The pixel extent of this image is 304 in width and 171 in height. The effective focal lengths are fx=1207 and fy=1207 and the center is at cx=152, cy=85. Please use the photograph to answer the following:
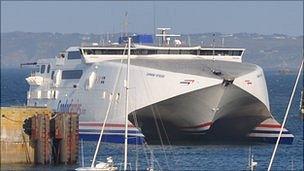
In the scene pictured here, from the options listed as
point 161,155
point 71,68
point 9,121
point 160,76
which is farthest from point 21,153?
point 71,68

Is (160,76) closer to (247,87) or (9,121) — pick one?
(247,87)

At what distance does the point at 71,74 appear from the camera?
83.3 m

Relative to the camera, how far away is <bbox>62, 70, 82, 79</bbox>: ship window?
270 ft

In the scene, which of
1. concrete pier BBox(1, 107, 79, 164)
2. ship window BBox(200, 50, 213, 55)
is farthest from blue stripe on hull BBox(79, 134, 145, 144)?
concrete pier BBox(1, 107, 79, 164)

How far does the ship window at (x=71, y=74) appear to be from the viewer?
82188 mm

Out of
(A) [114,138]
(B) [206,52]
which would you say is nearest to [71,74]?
(B) [206,52]

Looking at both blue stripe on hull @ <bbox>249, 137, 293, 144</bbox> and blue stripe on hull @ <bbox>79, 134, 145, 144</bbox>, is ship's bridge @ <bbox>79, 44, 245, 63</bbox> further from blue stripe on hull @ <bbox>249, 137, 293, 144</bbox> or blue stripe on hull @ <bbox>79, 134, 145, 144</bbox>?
blue stripe on hull @ <bbox>249, 137, 293, 144</bbox>

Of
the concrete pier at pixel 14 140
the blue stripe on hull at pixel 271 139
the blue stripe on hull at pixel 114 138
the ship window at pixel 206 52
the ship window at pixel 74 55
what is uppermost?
the ship window at pixel 206 52

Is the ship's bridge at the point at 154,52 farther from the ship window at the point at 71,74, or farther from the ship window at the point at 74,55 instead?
the ship window at the point at 74,55

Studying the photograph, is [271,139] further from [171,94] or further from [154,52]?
[154,52]

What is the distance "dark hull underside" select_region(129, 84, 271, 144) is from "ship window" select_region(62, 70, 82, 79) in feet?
23.7

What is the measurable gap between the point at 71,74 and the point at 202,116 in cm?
1182

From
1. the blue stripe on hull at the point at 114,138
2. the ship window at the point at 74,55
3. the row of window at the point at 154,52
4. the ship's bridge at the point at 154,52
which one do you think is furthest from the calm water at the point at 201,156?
the ship window at the point at 74,55

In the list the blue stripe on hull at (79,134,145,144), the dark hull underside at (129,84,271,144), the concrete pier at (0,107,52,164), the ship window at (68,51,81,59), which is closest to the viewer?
the concrete pier at (0,107,52,164)
